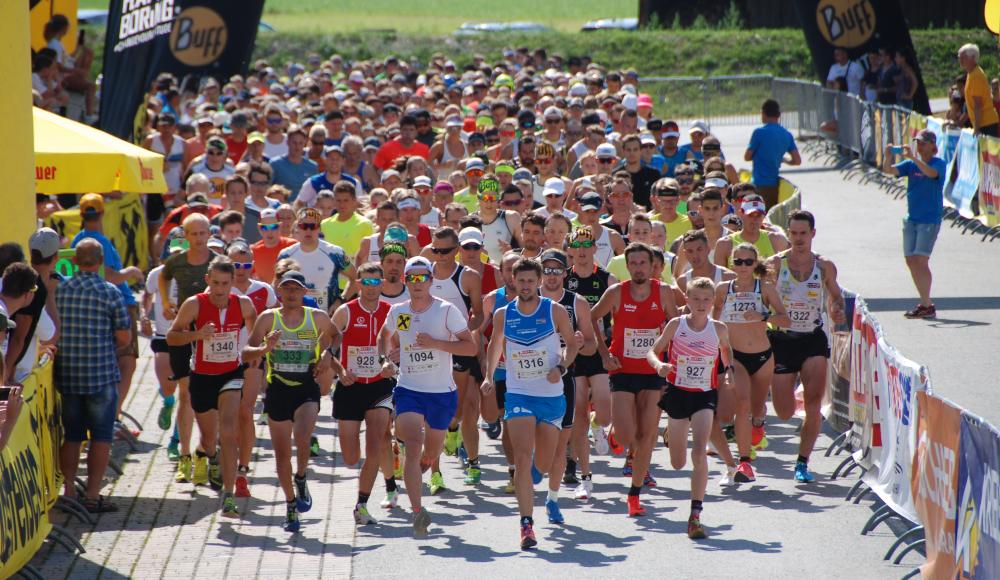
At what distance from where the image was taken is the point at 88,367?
11227 millimetres

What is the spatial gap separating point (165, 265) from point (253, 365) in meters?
1.67

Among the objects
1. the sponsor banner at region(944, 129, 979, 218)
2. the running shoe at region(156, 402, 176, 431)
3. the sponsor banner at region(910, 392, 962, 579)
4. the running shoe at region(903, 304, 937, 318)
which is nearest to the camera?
the sponsor banner at region(910, 392, 962, 579)

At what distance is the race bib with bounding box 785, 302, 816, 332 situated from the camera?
1210cm

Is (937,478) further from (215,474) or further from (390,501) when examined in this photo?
(215,474)

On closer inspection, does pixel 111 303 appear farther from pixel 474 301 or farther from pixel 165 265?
pixel 474 301

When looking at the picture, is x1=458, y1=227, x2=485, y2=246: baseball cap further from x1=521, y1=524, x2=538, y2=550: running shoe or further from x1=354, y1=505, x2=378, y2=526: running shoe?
x1=521, y1=524, x2=538, y2=550: running shoe

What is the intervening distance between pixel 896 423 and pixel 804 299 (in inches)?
79.1

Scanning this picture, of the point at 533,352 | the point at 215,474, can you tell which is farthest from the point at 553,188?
the point at 533,352

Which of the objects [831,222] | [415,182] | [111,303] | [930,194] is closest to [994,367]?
[930,194]

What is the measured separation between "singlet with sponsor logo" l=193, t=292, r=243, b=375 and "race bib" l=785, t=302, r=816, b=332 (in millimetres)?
4315

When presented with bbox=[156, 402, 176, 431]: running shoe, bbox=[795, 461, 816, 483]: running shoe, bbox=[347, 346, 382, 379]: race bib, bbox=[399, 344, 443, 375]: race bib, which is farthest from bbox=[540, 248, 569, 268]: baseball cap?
bbox=[156, 402, 176, 431]: running shoe

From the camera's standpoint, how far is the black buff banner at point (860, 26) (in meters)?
28.2

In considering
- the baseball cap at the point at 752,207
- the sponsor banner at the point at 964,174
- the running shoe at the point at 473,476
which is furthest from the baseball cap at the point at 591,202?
the sponsor banner at the point at 964,174

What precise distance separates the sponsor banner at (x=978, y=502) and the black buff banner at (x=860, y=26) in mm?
20970
